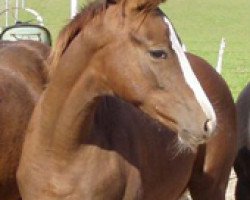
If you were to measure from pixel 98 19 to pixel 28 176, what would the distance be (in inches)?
34.5

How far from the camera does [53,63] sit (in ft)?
10.4

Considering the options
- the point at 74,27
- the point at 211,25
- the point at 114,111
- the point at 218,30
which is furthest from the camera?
the point at 211,25

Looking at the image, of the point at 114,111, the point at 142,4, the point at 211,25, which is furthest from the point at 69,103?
the point at 211,25

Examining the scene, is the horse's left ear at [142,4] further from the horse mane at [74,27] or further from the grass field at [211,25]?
the grass field at [211,25]

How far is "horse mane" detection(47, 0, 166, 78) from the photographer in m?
3.02

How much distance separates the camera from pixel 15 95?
3.95m

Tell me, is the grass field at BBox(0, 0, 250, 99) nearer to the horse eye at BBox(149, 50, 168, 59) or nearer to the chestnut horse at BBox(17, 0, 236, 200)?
the chestnut horse at BBox(17, 0, 236, 200)

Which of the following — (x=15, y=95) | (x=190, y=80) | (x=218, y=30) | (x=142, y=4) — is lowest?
(x=218, y=30)

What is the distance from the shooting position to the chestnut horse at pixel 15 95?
12.4 feet

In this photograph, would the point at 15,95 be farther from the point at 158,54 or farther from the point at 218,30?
the point at 218,30

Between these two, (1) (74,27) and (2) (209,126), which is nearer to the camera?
(2) (209,126)

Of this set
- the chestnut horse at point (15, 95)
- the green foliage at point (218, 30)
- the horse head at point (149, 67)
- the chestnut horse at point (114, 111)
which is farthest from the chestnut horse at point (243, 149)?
the green foliage at point (218, 30)

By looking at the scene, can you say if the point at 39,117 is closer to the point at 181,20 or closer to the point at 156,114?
the point at 156,114

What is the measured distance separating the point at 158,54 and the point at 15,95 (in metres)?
1.41
